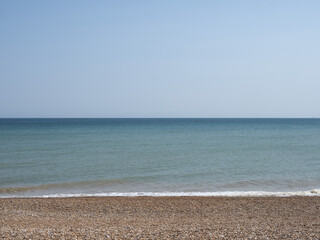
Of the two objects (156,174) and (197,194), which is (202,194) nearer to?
(197,194)

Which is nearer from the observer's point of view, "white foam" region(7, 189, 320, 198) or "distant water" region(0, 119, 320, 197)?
"white foam" region(7, 189, 320, 198)

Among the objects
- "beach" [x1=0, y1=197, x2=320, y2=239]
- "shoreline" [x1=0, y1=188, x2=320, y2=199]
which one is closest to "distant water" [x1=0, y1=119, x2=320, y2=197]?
"shoreline" [x1=0, y1=188, x2=320, y2=199]

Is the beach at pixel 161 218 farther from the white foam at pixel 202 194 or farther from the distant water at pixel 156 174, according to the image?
the distant water at pixel 156 174

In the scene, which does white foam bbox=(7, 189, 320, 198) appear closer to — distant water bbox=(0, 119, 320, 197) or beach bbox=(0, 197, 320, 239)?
distant water bbox=(0, 119, 320, 197)

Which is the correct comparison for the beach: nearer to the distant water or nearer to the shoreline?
the shoreline

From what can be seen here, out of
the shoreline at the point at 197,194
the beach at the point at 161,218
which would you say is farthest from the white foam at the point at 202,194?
the beach at the point at 161,218

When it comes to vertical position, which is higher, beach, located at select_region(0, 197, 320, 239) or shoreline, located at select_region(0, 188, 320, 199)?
beach, located at select_region(0, 197, 320, 239)

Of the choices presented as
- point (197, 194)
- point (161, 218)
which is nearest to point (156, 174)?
point (197, 194)

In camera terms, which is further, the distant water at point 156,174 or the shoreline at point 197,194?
the distant water at point 156,174

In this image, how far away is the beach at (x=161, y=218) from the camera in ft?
28.6

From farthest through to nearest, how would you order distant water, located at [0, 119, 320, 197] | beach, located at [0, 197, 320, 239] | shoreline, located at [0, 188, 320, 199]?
distant water, located at [0, 119, 320, 197] < shoreline, located at [0, 188, 320, 199] < beach, located at [0, 197, 320, 239]

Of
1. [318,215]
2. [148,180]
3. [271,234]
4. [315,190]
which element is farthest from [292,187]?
[271,234]

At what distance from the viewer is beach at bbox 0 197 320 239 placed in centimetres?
873

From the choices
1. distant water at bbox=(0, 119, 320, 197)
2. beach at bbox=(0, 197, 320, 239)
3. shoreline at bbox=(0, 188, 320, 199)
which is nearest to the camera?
beach at bbox=(0, 197, 320, 239)
